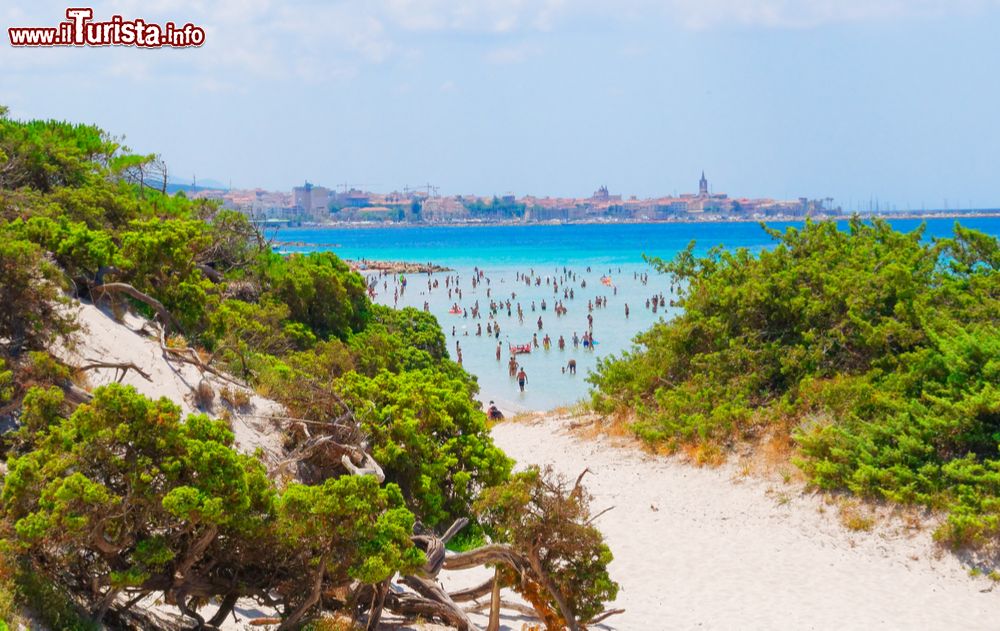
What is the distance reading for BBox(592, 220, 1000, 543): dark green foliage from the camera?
12844 mm

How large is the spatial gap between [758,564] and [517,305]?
40.7 metres

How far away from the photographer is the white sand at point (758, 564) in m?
10.6

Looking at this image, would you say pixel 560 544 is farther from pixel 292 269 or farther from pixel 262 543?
pixel 292 269

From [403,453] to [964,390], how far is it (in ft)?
26.0

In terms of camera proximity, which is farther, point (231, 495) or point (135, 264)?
point (135, 264)

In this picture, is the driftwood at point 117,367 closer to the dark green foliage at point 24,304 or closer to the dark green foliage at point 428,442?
the dark green foliage at point 24,304

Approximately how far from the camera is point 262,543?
7.26 m

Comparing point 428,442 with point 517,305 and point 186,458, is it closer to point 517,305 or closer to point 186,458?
point 186,458

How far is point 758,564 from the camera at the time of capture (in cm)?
1226

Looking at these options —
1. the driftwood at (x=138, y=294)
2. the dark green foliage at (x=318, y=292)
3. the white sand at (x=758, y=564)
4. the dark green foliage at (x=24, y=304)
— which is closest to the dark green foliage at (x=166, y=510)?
the dark green foliage at (x=24, y=304)

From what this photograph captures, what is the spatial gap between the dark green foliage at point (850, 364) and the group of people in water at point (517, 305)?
1401 cm

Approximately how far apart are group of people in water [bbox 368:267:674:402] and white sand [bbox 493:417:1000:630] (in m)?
17.4

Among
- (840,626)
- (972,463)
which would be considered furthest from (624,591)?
(972,463)

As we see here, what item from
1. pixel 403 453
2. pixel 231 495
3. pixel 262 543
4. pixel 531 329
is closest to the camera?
pixel 231 495
